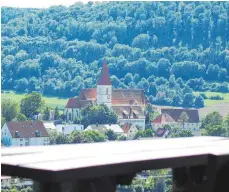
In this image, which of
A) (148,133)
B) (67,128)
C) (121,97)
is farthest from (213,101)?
(67,128)

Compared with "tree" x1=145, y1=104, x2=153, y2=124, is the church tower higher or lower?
higher

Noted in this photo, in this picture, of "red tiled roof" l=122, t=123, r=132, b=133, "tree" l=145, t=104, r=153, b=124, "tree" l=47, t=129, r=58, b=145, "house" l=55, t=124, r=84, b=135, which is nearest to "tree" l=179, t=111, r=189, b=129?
"tree" l=145, t=104, r=153, b=124

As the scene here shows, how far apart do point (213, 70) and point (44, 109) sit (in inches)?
379

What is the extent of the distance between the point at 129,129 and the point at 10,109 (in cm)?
639

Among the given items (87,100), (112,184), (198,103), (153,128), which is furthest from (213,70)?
(112,184)

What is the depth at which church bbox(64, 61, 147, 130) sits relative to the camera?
36594 mm

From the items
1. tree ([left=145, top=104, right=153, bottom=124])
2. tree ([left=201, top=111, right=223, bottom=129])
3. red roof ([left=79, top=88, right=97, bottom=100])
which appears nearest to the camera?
tree ([left=201, top=111, right=223, bottom=129])

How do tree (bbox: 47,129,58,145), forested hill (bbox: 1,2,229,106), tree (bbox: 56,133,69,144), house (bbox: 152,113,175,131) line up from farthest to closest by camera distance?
forested hill (bbox: 1,2,229,106) → house (bbox: 152,113,175,131) → tree (bbox: 47,129,58,145) → tree (bbox: 56,133,69,144)

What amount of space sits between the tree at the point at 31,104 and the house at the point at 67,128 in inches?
61.4

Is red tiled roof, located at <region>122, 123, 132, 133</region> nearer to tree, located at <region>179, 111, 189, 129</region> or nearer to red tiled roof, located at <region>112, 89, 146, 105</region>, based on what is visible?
red tiled roof, located at <region>112, 89, 146, 105</region>

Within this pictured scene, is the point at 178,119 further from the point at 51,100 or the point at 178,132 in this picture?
the point at 51,100

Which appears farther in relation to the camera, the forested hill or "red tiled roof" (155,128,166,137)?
the forested hill

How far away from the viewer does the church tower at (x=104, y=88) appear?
38.8 meters

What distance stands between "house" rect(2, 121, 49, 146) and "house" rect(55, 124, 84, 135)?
1007 millimetres
